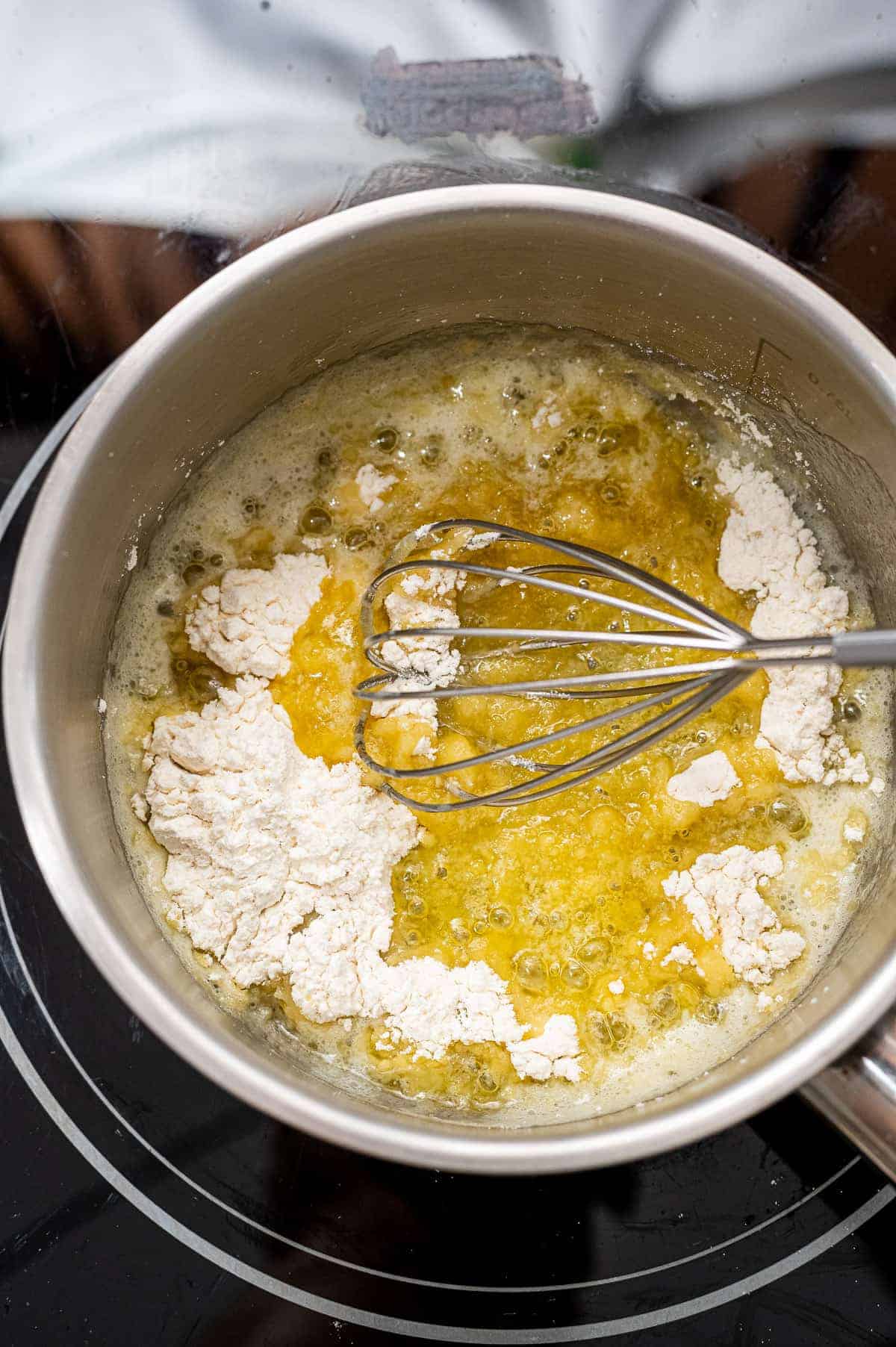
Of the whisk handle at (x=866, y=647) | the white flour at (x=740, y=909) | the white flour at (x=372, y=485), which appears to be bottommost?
the white flour at (x=740, y=909)

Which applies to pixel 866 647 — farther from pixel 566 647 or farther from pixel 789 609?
pixel 566 647

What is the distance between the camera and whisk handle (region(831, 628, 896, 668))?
56cm

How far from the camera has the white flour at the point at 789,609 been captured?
2.41 feet

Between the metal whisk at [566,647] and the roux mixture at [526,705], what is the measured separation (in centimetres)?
2

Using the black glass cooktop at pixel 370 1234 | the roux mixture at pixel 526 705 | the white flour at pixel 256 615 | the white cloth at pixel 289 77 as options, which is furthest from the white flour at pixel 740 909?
the white cloth at pixel 289 77

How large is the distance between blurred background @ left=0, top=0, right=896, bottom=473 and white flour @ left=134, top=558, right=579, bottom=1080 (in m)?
0.28

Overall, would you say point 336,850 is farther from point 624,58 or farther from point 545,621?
point 624,58

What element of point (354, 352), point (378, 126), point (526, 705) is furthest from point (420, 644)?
point (378, 126)

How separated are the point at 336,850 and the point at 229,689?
142mm

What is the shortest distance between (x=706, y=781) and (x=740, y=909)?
0.10 meters

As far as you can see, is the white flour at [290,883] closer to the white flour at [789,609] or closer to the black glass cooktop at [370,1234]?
the black glass cooktop at [370,1234]

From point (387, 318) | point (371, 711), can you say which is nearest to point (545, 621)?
point (371, 711)

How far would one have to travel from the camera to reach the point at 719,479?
78cm

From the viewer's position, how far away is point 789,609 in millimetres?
739
